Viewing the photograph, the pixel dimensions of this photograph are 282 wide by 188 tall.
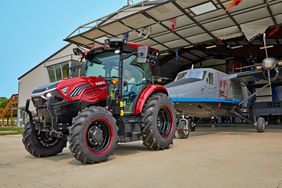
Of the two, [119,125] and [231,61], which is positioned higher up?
[231,61]

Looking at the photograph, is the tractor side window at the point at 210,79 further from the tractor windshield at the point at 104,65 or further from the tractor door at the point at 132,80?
the tractor windshield at the point at 104,65

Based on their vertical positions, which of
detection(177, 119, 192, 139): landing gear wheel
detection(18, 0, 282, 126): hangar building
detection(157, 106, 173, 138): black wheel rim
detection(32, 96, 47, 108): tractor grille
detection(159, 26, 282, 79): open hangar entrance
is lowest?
detection(177, 119, 192, 139): landing gear wheel

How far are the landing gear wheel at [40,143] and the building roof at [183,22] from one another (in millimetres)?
6069

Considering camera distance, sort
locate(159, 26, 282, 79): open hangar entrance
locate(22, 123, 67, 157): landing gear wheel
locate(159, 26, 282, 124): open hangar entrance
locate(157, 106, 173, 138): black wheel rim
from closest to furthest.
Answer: locate(22, 123, 67, 157): landing gear wheel
locate(157, 106, 173, 138): black wheel rim
locate(159, 26, 282, 79): open hangar entrance
locate(159, 26, 282, 124): open hangar entrance

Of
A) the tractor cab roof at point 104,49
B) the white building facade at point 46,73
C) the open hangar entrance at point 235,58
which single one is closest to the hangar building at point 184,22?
the tractor cab roof at point 104,49

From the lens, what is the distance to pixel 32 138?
4723 millimetres

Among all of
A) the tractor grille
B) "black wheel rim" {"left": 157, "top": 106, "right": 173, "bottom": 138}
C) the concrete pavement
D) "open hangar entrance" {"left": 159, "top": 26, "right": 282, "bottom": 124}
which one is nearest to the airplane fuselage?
"black wheel rim" {"left": 157, "top": 106, "right": 173, "bottom": 138}

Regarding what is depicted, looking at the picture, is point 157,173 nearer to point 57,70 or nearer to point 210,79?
point 210,79

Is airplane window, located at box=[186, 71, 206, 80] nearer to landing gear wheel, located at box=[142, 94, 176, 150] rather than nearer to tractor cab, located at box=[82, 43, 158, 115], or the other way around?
landing gear wheel, located at box=[142, 94, 176, 150]

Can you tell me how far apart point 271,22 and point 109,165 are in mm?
9548

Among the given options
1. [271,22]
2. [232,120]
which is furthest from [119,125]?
[232,120]

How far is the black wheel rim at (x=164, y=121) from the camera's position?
18.8 feet

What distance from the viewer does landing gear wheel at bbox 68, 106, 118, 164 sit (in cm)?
382

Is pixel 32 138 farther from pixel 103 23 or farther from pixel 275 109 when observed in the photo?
pixel 275 109
